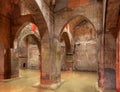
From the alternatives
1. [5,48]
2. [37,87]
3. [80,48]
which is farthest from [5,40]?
[80,48]

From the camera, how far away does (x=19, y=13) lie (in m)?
7.57

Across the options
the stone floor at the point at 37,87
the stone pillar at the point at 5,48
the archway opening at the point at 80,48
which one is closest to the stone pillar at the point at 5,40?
the stone pillar at the point at 5,48

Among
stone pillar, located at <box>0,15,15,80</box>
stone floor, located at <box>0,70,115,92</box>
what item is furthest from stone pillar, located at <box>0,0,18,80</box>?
stone floor, located at <box>0,70,115,92</box>

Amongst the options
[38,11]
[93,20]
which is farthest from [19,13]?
[93,20]

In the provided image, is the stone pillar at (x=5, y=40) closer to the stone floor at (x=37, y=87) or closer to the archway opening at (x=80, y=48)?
the stone floor at (x=37, y=87)

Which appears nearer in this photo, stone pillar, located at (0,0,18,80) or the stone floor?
the stone floor

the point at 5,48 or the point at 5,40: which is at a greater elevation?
the point at 5,40

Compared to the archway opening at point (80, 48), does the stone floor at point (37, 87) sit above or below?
below

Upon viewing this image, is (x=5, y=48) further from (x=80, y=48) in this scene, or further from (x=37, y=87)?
(x=80, y=48)

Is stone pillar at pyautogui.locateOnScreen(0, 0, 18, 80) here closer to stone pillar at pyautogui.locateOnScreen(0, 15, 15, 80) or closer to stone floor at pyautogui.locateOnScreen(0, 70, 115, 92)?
stone pillar at pyautogui.locateOnScreen(0, 15, 15, 80)

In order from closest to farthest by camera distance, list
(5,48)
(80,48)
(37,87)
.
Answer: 1. (37,87)
2. (5,48)
3. (80,48)

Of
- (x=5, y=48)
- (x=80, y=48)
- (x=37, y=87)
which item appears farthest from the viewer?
(x=80, y=48)

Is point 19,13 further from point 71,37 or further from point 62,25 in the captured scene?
point 71,37

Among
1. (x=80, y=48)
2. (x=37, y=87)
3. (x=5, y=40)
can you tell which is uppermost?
→ (x=5, y=40)
